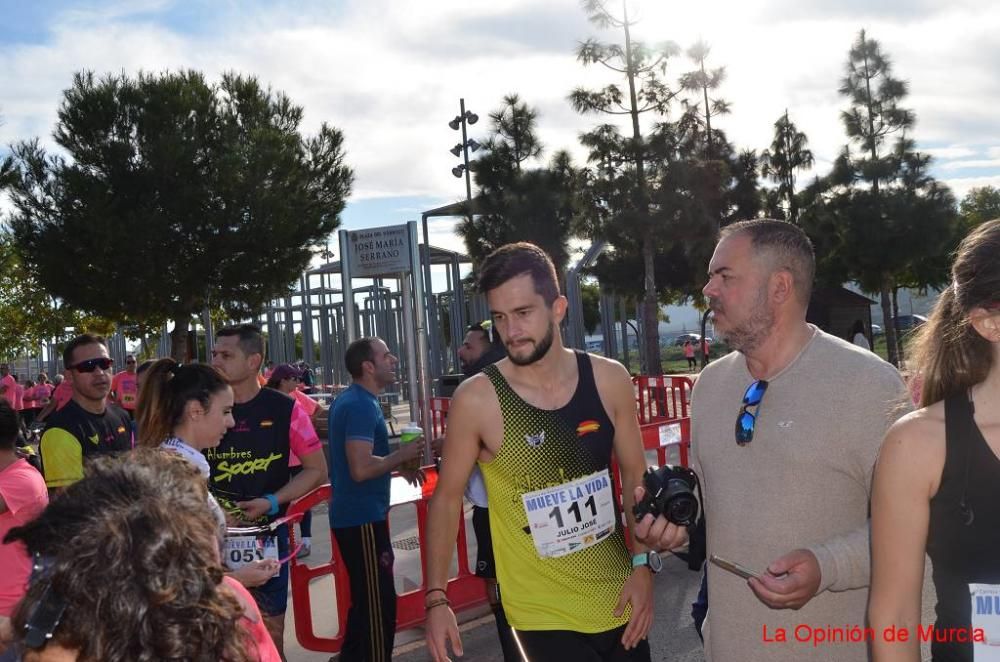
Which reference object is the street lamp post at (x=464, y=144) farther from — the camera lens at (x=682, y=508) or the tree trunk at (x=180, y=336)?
the camera lens at (x=682, y=508)

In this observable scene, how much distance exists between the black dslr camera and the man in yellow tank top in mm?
521

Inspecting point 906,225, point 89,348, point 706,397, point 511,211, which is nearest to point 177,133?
point 511,211

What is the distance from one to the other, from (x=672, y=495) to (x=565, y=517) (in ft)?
1.98

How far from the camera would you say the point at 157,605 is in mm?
1314

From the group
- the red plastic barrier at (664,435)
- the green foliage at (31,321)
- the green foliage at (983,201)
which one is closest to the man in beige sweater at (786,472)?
the red plastic barrier at (664,435)

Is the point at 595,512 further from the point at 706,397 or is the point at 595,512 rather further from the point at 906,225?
the point at 906,225

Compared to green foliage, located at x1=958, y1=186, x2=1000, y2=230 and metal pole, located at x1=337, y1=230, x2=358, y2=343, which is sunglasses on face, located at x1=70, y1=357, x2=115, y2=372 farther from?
green foliage, located at x1=958, y1=186, x2=1000, y2=230

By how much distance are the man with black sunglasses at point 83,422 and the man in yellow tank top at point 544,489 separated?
245cm

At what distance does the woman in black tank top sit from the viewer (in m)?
1.84

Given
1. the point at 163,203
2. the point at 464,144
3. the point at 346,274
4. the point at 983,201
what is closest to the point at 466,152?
the point at 464,144

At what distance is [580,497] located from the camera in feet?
10.5

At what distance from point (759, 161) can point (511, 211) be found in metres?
10.2

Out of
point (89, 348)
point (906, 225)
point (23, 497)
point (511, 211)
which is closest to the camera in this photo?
point (23, 497)

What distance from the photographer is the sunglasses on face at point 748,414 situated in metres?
2.63
